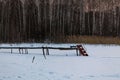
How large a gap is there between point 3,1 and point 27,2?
10.6 ft

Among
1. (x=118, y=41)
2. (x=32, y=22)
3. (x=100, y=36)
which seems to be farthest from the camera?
(x=32, y=22)

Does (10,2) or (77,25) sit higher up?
(10,2)

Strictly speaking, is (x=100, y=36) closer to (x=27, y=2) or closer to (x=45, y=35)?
(x=45, y=35)

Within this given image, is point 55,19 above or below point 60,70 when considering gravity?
above

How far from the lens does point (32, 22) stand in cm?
4316

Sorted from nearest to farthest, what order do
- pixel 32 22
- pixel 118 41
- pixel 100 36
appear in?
pixel 118 41, pixel 100 36, pixel 32 22

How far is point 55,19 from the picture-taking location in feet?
140

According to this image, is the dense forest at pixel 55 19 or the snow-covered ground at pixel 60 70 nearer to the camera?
the snow-covered ground at pixel 60 70

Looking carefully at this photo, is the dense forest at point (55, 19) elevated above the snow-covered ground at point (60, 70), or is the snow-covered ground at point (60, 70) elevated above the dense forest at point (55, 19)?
the dense forest at point (55, 19)

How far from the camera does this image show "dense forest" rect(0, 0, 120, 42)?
41906 mm

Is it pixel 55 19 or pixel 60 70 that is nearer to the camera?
pixel 60 70

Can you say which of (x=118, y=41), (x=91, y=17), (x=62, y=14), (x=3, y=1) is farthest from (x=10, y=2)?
(x=118, y=41)

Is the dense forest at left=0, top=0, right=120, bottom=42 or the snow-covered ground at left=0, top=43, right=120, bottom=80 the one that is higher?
the dense forest at left=0, top=0, right=120, bottom=42

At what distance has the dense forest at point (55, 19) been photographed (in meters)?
41.9
